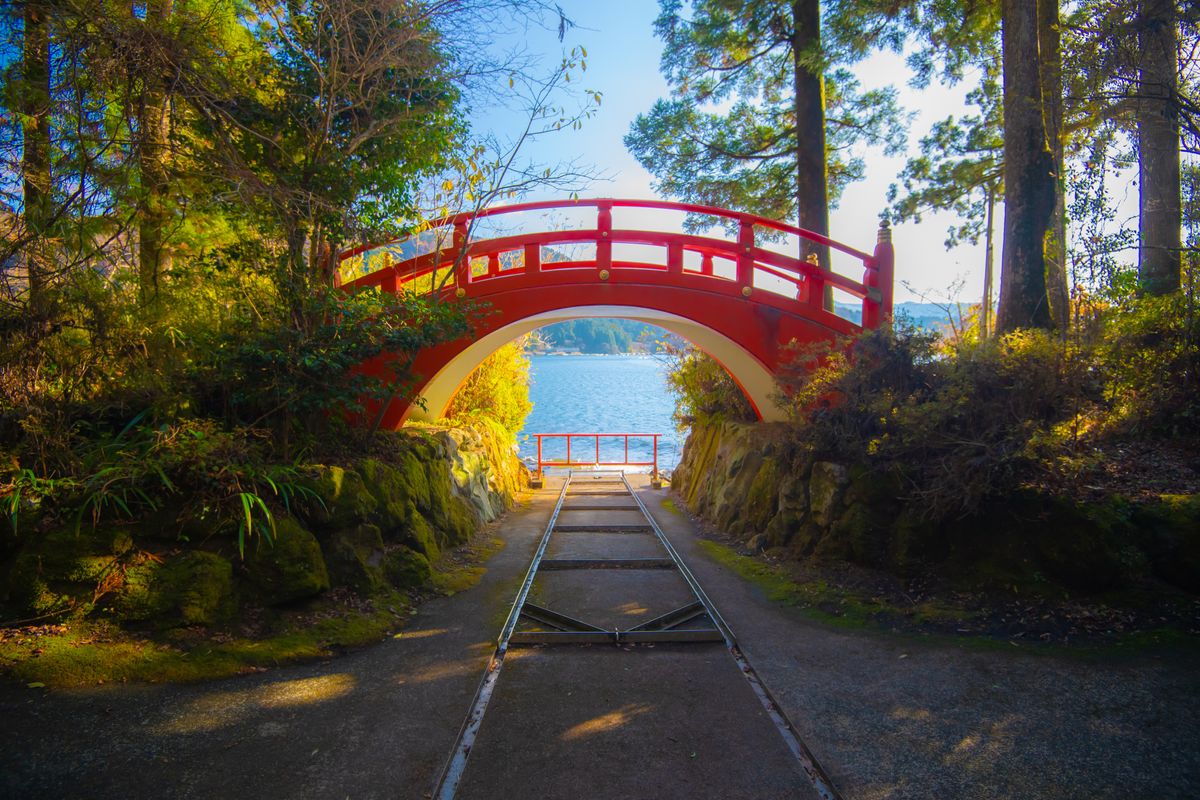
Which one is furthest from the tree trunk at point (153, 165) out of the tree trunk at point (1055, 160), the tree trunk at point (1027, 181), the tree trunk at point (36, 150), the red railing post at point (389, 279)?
the tree trunk at point (1027, 181)

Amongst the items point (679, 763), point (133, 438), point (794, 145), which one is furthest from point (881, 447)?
point (794, 145)

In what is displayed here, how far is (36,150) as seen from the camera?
6168mm

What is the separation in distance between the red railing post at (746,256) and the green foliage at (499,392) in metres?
5.24

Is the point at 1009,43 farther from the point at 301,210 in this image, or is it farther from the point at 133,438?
the point at 133,438

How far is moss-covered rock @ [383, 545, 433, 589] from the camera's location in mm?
6008

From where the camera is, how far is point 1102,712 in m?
3.70

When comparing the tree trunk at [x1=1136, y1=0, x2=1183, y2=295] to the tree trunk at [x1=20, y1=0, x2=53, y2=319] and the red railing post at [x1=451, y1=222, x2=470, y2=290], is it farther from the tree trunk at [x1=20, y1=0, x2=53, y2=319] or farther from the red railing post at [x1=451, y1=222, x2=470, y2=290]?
the tree trunk at [x1=20, y1=0, x2=53, y2=319]

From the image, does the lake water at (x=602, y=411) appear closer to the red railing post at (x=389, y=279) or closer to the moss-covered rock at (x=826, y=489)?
the red railing post at (x=389, y=279)

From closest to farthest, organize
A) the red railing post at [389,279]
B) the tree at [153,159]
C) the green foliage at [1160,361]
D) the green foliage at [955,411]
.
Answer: the green foliage at [955,411]
the green foliage at [1160,361]
the tree at [153,159]
the red railing post at [389,279]

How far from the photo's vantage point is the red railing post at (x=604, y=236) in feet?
28.6

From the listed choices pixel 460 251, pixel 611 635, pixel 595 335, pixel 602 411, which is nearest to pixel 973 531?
pixel 611 635

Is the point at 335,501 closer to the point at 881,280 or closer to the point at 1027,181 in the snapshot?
the point at 881,280

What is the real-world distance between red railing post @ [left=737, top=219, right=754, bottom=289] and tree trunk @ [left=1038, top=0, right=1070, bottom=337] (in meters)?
3.32

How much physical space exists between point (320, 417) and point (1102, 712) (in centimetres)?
664
